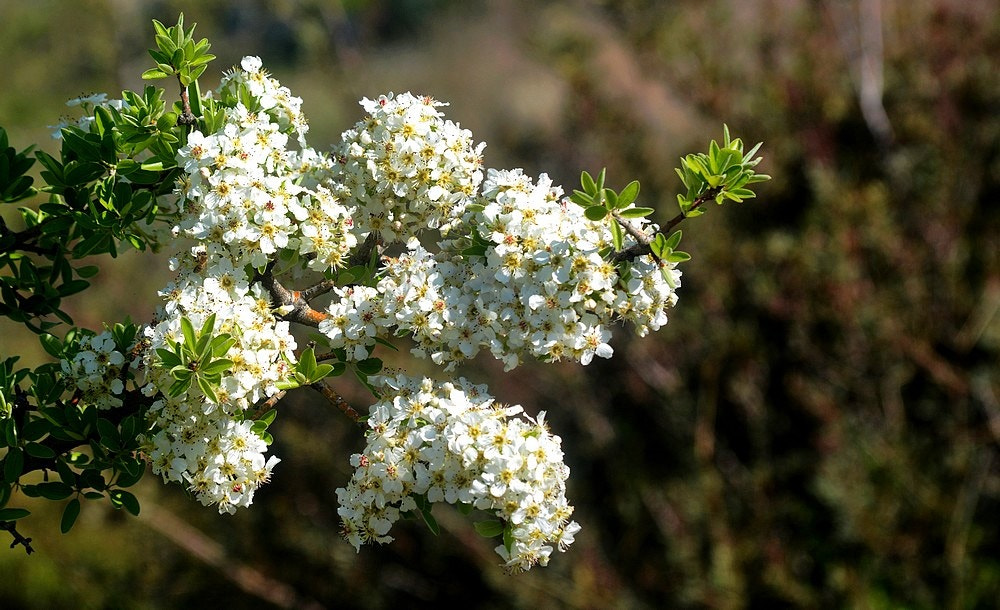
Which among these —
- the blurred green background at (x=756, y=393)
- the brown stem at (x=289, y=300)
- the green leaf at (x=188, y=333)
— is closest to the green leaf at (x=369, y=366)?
the brown stem at (x=289, y=300)

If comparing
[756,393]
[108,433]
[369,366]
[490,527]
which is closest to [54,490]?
[108,433]

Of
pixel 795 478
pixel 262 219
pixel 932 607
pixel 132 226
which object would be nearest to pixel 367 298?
pixel 262 219

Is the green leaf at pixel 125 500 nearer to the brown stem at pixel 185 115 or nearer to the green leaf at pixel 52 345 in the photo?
the green leaf at pixel 52 345

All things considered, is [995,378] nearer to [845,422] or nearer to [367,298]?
[845,422]

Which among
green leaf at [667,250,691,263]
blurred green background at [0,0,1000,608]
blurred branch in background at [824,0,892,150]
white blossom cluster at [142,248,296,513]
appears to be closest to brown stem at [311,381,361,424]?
white blossom cluster at [142,248,296,513]

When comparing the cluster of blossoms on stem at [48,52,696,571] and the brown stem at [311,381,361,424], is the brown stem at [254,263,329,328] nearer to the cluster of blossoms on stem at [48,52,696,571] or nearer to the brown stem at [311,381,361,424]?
the cluster of blossoms on stem at [48,52,696,571]

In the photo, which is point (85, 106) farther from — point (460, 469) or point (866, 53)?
point (866, 53)
